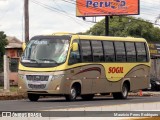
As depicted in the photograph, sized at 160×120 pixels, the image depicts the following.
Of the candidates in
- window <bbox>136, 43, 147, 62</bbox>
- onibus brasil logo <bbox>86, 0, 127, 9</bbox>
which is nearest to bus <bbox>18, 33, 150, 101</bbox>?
window <bbox>136, 43, 147, 62</bbox>

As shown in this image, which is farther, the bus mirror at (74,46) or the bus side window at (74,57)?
the bus mirror at (74,46)

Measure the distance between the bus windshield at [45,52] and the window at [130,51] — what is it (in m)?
5.45

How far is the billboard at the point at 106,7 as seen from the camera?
5178cm

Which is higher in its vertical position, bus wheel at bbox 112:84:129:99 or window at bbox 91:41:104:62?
window at bbox 91:41:104:62

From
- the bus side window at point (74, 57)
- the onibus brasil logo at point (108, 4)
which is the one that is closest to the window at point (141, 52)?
the bus side window at point (74, 57)

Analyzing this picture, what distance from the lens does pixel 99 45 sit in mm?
28969

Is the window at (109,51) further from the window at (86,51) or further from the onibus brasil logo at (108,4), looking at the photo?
the onibus brasil logo at (108,4)

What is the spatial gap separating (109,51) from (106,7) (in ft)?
75.8

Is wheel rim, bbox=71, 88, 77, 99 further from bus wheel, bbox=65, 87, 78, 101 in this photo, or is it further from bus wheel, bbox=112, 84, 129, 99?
bus wheel, bbox=112, 84, 129, 99

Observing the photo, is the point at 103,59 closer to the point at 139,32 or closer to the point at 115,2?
the point at 115,2

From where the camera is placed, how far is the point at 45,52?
86.4ft

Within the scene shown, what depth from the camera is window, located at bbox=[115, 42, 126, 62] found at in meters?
30.2

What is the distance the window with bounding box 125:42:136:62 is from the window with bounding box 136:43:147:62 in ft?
1.41

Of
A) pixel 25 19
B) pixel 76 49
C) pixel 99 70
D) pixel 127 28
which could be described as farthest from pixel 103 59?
pixel 127 28
